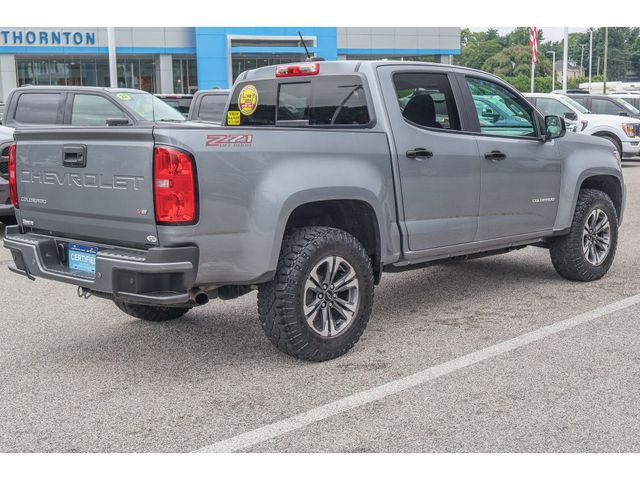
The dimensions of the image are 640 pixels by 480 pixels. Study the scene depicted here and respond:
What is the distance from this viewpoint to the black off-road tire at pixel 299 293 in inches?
188

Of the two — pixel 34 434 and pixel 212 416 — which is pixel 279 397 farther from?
pixel 34 434

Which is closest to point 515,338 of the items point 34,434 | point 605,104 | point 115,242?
point 115,242

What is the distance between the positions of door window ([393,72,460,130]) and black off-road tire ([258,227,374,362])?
3.90 ft

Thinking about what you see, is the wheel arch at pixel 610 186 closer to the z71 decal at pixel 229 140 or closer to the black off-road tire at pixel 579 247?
the black off-road tire at pixel 579 247

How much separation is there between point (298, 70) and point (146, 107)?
733 centimetres

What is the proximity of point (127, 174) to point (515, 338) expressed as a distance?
2820 millimetres

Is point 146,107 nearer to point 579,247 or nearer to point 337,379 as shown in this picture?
point 579,247

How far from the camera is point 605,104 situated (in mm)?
21562

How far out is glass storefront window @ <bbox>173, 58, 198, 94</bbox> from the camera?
1747 inches

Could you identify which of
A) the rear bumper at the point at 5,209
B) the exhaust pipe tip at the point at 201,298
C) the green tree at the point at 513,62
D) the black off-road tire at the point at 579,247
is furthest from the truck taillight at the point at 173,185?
the green tree at the point at 513,62

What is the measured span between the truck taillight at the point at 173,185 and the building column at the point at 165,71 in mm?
41096

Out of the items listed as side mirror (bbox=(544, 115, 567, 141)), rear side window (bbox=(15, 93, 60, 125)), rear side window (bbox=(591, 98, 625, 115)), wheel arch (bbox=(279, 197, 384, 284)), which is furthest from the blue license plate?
rear side window (bbox=(591, 98, 625, 115))

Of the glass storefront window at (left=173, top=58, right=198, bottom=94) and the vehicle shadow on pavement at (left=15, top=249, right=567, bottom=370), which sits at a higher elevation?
the glass storefront window at (left=173, top=58, right=198, bottom=94)

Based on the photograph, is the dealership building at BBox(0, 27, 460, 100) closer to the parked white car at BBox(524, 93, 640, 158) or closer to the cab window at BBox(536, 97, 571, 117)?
the parked white car at BBox(524, 93, 640, 158)
